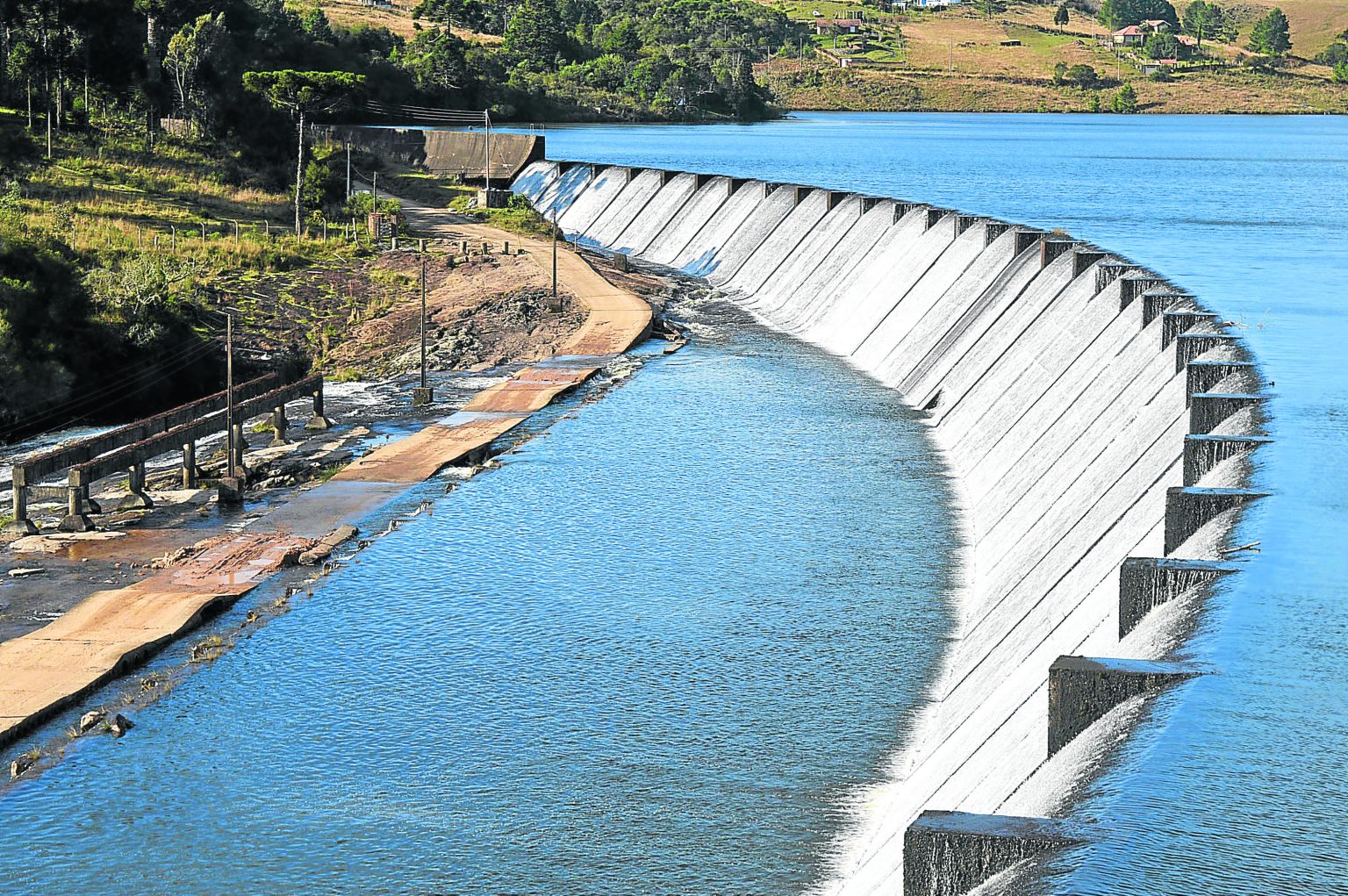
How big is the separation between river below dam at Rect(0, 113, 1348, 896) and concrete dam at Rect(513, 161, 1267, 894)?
0.69m

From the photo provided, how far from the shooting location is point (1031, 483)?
43438 mm

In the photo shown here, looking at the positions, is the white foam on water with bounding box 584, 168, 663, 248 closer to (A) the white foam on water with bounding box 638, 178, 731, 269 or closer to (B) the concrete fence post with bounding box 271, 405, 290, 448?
(A) the white foam on water with bounding box 638, 178, 731, 269

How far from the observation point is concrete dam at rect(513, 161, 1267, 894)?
2280cm

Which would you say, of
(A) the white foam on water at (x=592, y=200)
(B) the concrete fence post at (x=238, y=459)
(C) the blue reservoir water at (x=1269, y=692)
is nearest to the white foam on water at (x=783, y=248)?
(C) the blue reservoir water at (x=1269, y=692)

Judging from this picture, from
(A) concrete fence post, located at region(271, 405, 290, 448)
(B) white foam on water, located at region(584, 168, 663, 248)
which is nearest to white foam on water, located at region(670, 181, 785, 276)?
(B) white foam on water, located at region(584, 168, 663, 248)

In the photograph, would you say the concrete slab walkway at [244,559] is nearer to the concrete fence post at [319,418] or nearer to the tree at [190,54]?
the concrete fence post at [319,418]

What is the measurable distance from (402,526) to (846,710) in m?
18.2

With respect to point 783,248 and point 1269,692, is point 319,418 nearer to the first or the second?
point 783,248

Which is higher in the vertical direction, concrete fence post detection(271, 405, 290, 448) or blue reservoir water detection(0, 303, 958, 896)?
concrete fence post detection(271, 405, 290, 448)

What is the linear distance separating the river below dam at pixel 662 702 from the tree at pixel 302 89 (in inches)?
3641

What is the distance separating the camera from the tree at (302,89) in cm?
14100

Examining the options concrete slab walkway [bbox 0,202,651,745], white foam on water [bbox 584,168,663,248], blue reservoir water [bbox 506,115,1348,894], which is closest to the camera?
blue reservoir water [bbox 506,115,1348,894]

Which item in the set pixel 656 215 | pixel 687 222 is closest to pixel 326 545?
pixel 687 222

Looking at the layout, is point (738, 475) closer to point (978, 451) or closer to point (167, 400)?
point (978, 451)
